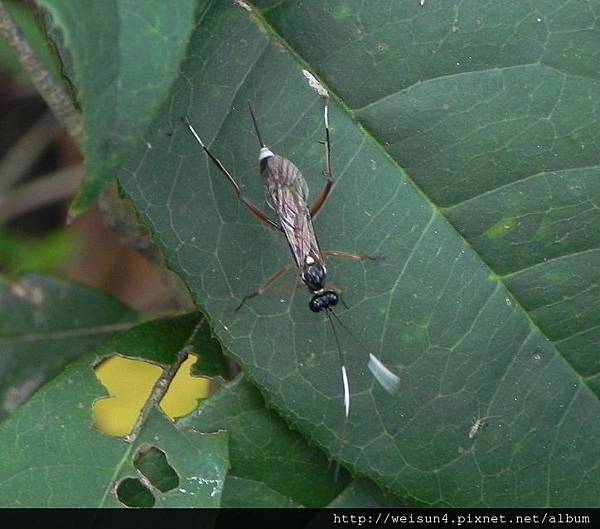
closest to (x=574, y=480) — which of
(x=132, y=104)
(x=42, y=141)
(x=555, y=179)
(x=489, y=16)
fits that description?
(x=555, y=179)

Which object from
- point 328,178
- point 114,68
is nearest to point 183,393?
point 328,178

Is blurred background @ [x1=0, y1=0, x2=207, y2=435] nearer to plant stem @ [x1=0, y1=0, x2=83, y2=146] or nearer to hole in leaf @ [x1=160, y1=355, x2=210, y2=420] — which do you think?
hole in leaf @ [x1=160, y1=355, x2=210, y2=420]

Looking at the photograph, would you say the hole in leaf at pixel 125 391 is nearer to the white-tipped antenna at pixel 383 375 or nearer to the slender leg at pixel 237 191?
the slender leg at pixel 237 191

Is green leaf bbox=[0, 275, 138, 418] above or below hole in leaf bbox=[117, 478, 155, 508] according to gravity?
above

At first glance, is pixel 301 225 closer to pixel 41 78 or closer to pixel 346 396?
pixel 346 396

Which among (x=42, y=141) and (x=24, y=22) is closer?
(x=24, y=22)

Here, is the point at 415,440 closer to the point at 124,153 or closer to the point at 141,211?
the point at 141,211

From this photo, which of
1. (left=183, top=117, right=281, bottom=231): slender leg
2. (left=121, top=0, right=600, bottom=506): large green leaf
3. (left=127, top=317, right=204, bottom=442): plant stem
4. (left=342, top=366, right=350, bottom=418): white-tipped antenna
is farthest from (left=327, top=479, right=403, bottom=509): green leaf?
(left=183, top=117, right=281, bottom=231): slender leg
